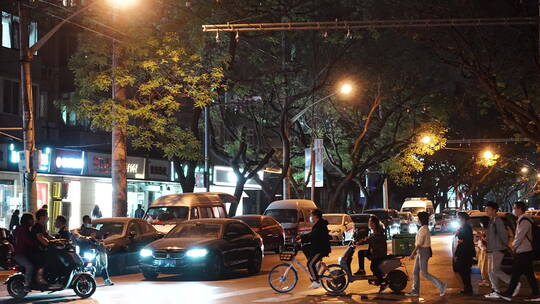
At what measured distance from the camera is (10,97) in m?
31.1

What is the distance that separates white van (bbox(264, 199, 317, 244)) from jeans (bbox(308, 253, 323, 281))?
51.2 feet

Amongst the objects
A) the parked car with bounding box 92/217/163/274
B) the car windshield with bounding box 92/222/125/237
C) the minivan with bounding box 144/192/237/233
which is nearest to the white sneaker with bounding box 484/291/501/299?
the parked car with bounding box 92/217/163/274

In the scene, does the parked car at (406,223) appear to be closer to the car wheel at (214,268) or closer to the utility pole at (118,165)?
the utility pole at (118,165)

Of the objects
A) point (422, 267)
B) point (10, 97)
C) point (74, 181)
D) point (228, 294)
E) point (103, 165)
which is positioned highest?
point (10, 97)

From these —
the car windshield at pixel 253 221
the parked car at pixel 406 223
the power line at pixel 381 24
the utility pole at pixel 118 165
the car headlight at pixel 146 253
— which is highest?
the power line at pixel 381 24

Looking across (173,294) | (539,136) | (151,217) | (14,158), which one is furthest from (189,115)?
(173,294)

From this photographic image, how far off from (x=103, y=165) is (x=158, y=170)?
5.77 metres

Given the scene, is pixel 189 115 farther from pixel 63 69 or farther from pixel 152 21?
pixel 152 21

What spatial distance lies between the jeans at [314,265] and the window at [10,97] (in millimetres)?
19162

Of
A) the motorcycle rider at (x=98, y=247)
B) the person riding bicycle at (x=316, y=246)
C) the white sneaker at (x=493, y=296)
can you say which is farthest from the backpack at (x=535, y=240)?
the motorcycle rider at (x=98, y=247)

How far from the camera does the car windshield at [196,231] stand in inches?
791

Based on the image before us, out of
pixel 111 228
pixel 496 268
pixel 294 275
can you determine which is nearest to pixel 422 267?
pixel 496 268

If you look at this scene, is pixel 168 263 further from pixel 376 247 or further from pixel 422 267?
pixel 422 267

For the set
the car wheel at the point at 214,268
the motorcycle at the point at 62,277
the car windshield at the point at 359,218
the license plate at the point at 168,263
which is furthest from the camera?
the car windshield at the point at 359,218
